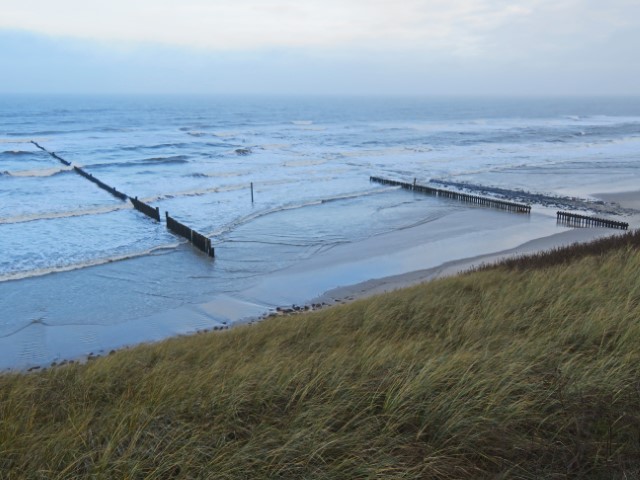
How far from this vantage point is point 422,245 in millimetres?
26359

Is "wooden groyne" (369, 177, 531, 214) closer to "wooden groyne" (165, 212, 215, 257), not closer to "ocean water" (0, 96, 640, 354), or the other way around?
"ocean water" (0, 96, 640, 354)

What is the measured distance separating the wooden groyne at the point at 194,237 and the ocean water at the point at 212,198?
44cm

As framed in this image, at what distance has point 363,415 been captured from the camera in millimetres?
4879

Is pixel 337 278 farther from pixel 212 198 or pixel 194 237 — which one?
pixel 212 198

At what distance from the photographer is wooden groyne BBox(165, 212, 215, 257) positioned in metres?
24.8

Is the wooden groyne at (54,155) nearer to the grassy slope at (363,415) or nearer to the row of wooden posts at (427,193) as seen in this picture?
the row of wooden posts at (427,193)

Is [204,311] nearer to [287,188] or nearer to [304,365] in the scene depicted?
[304,365]

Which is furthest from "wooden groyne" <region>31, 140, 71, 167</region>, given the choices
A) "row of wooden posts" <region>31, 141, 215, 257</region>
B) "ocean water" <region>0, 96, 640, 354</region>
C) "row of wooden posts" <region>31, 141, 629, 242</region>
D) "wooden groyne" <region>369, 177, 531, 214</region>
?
"wooden groyne" <region>369, 177, 531, 214</region>

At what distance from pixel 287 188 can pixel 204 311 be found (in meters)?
26.8

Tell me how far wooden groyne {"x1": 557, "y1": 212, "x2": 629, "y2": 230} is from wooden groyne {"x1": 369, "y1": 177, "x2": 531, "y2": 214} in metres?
3.06

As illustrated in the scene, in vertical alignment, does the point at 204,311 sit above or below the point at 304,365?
below

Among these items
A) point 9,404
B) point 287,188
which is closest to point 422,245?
point 287,188

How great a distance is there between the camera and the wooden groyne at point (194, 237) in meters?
24.8

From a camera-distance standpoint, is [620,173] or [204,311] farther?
[620,173]
